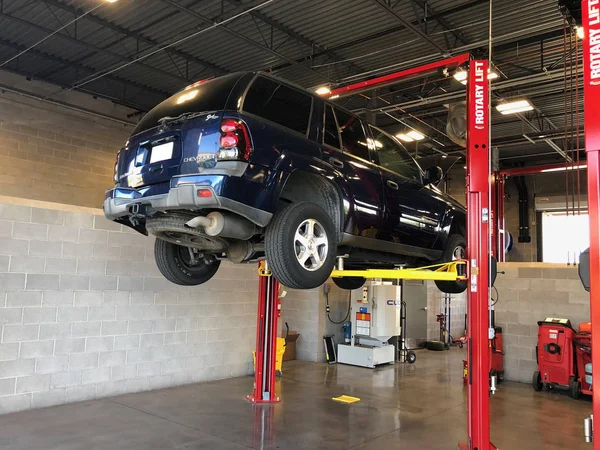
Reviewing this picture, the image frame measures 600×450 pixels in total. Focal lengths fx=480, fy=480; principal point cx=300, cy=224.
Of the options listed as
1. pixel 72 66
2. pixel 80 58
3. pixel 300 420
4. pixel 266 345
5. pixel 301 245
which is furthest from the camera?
pixel 72 66

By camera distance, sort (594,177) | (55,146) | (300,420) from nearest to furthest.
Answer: (594,177), (300,420), (55,146)

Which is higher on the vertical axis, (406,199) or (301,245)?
(406,199)

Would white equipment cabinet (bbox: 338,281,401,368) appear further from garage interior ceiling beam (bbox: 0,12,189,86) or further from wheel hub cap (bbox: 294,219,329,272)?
wheel hub cap (bbox: 294,219,329,272)

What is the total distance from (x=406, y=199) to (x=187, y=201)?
2371mm

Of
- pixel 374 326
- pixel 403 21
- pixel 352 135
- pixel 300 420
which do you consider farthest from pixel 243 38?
pixel 374 326

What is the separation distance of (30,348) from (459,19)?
7586mm

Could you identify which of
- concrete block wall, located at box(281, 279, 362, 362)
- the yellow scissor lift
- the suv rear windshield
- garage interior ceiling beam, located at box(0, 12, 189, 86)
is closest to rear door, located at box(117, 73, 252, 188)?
the suv rear windshield

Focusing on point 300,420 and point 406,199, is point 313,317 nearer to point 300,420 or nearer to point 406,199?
point 300,420

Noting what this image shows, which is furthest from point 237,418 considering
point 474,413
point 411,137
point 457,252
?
point 411,137

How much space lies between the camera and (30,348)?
591cm

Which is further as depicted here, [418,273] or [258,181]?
[418,273]

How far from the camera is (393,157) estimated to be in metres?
4.73

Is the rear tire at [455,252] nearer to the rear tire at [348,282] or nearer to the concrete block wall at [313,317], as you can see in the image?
the rear tire at [348,282]

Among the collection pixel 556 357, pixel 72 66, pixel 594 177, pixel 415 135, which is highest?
pixel 72 66
